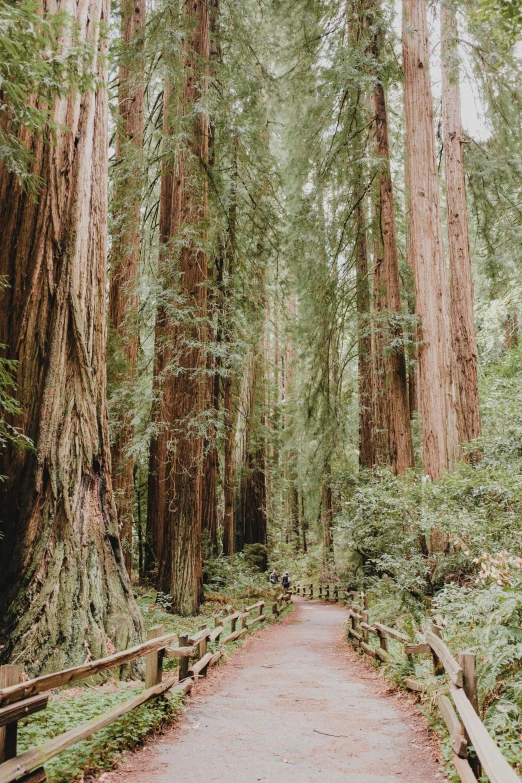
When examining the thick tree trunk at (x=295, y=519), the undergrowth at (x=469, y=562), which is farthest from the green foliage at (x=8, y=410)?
the thick tree trunk at (x=295, y=519)

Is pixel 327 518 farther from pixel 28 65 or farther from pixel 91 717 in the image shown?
pixel 28 65

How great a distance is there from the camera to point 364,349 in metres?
15.5

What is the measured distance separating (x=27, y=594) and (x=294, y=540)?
3382cm

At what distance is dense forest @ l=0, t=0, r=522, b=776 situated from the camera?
17.5ft

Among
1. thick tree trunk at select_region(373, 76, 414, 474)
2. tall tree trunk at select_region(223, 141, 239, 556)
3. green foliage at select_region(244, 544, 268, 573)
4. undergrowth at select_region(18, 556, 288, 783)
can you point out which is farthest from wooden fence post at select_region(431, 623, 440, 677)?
green foliage at select_region(244, 544, 268, 573)

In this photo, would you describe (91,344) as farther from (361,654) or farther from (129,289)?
(361,654)

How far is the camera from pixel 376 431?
47.0 ft

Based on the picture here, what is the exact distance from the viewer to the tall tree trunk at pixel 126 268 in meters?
10.7

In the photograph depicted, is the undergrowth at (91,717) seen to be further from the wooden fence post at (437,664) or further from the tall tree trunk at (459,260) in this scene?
the tall tree trunk at (459,260)

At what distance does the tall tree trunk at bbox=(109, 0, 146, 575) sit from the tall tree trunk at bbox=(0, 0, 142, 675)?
4.27m

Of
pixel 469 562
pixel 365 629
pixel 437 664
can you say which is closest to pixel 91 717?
pixel 437 664

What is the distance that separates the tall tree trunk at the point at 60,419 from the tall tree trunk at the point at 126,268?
Result: 4273 millimetres

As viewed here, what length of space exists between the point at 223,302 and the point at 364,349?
5.27m

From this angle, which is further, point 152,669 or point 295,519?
point 295,519
